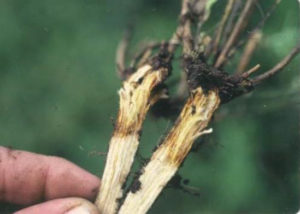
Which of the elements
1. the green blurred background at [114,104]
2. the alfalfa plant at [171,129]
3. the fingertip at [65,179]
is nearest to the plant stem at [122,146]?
the alfalfa plant at [171,129]

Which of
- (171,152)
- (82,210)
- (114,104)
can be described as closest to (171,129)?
(171,152)

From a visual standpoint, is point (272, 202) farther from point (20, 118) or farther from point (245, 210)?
point (20, 118)

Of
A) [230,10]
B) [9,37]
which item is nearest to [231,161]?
[230,10]

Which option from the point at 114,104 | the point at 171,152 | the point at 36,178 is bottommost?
the point at 36,178

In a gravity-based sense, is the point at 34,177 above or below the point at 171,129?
below

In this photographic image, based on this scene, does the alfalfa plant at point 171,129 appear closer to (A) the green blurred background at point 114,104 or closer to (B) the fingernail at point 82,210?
(B) the fingernail at point 82,210

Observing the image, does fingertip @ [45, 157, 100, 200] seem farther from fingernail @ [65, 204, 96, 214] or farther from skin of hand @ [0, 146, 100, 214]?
fingernail @ [65, 204, 96, 214]

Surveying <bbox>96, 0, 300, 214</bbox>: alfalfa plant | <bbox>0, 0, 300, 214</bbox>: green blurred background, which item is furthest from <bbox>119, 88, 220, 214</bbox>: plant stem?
<bbox>0, 0, 300, 214</bbox>: green blurred background

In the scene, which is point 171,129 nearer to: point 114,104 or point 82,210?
point 82,210
